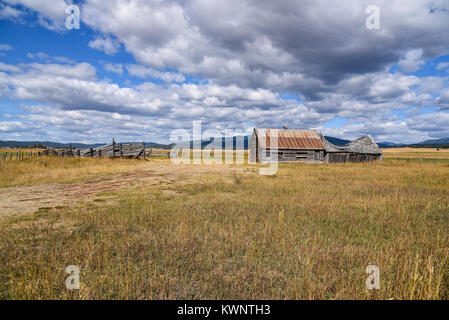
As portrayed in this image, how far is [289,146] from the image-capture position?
36281 millimetres

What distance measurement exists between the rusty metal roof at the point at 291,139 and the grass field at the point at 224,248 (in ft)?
91.9

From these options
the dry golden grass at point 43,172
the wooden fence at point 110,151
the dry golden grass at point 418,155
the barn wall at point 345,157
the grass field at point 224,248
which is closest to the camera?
the grass field at point 224,248

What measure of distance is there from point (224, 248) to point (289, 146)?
3384 cm

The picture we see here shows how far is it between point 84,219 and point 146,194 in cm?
388

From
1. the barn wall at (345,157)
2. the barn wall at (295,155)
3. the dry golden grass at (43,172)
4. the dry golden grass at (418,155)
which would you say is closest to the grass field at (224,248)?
the dry golden grass at (43,172)

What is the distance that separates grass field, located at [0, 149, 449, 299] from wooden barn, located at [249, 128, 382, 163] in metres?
27.8

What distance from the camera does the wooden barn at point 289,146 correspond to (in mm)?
36397

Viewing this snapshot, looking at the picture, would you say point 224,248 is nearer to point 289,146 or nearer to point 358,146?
point 289,146

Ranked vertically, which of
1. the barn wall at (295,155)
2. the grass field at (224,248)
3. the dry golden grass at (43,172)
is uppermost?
the barn wall at (295,155)

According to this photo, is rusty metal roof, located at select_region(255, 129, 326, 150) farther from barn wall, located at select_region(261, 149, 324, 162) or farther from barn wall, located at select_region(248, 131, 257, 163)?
barn wall, located at select_region(248, 131, 257, 163)

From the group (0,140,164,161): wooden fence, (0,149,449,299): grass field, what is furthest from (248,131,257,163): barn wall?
(0,149,449,299): grass field

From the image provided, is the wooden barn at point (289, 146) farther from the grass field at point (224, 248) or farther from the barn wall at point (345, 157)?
the grass field at point (224, 248)

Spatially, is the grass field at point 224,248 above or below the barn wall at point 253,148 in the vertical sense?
below

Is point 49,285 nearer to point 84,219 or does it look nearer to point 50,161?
point 84,219
